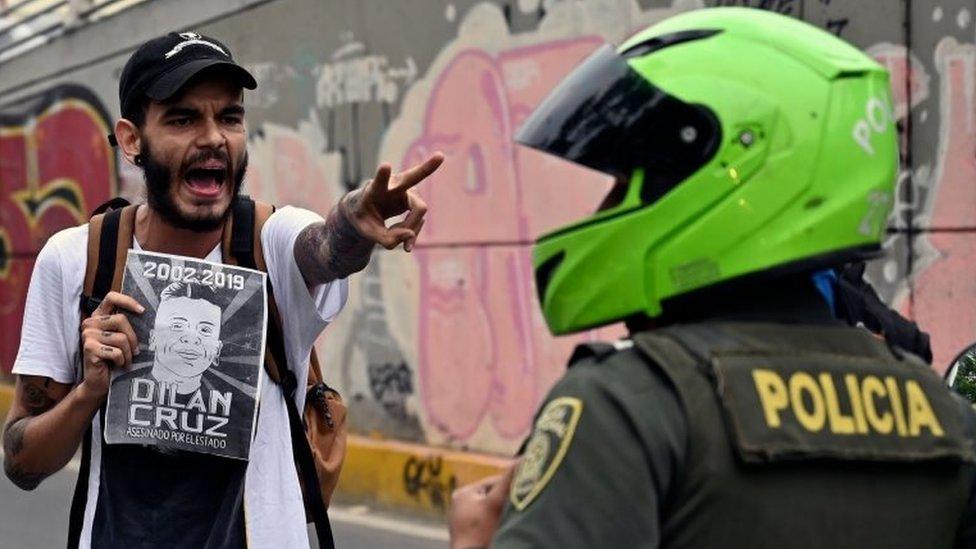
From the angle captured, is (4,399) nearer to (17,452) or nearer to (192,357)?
(17,452)

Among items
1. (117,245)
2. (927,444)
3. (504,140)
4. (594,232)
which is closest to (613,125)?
(594,232)

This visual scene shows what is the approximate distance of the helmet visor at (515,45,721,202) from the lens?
5.71 feet

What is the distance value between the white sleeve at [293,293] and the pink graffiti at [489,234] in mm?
5812

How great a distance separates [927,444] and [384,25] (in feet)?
29.2

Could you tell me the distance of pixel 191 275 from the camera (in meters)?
3.09

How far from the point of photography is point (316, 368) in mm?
3385

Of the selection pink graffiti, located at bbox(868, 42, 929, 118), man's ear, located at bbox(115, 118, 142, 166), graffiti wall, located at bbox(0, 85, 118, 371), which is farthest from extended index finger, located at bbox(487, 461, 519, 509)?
graffiti wall, located at bbox(0, 85, 118, 371)

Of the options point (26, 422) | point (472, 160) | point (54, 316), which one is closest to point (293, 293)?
point (54, 316)

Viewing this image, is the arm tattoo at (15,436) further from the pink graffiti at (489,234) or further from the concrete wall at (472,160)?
the pink graffiti at (489,234)

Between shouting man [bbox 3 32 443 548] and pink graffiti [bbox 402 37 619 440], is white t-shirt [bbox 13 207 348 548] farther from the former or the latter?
pink graffiti [bbox 402 37 619 440]

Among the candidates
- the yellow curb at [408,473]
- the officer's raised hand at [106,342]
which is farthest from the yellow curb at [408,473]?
the officer's raised hand at [106,342]

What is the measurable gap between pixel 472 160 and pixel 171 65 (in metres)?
6.76

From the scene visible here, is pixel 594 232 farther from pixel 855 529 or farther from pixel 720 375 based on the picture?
pixel 855 529

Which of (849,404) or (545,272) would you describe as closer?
(849,404)
